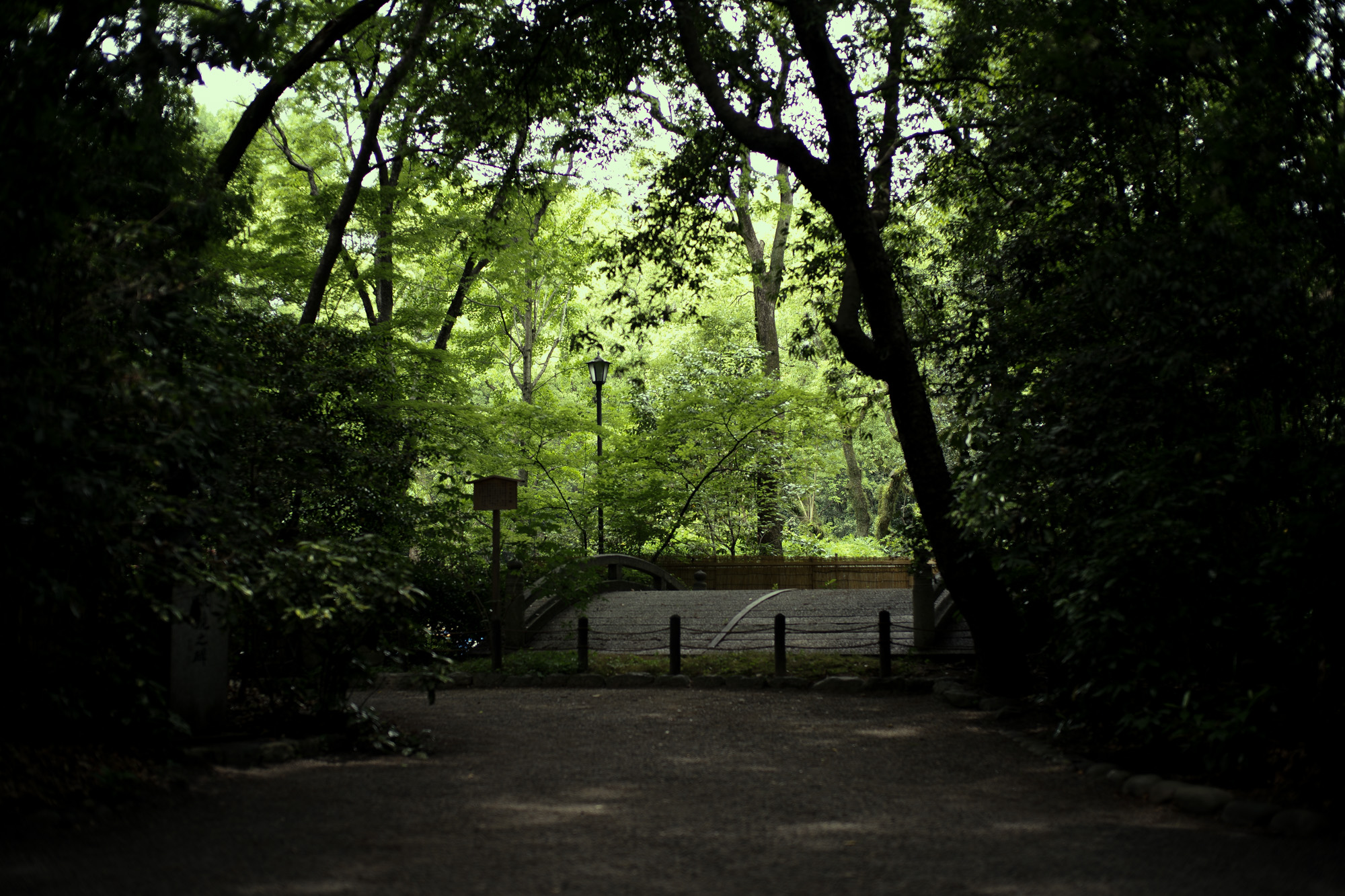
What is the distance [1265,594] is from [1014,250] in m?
4.29

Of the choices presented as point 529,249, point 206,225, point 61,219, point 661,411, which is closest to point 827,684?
point 206,225

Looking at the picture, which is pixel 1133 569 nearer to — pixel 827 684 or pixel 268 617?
pixel 827 684

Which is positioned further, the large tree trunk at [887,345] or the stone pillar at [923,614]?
the stone pillar at [923,614]

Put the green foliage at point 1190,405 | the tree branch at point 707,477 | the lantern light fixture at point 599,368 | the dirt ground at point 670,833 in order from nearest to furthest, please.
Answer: the dirt ground at point 670,833
the green foliage at point 1190,405
the lantern light fixture at point 599,368
the tree branch at point 707,477

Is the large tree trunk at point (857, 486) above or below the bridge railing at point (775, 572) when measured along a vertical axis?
above

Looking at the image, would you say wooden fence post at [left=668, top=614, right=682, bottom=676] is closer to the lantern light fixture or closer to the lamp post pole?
the lamp post pole

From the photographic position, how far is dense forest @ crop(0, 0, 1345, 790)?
5648mm

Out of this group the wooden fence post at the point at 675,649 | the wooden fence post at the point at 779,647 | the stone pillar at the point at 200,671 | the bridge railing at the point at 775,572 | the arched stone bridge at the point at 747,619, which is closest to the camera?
the stone pillar at the point at 200,671

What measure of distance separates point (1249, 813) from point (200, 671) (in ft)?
21.6

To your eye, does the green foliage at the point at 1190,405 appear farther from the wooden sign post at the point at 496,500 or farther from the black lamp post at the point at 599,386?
the black lamp post at the point at 599,386

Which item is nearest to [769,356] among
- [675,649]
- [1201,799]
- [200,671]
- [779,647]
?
[675,649]

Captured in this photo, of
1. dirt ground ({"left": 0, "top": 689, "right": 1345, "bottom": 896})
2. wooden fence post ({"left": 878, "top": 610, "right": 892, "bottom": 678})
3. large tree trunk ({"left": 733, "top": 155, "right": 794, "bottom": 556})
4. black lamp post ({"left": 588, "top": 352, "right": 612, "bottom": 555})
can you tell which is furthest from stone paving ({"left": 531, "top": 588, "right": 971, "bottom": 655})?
large tree trunk ({"left": 733, "top": 155, "right": 794, "bottom": 556})

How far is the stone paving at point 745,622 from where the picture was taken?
13125 millimetres

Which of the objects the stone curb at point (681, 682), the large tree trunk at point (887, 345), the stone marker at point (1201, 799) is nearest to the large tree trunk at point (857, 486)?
the stone curb at point (681, 682)
